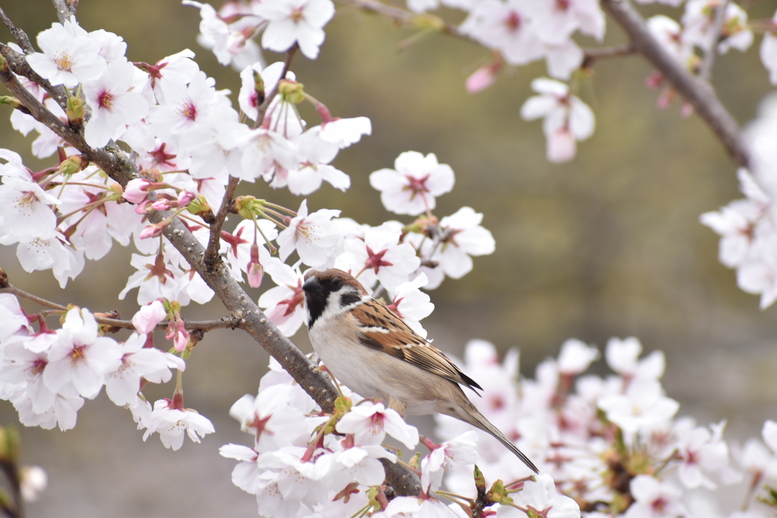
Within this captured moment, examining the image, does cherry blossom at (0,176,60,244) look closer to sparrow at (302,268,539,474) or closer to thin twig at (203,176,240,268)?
thin twig at (203,176,240,268)

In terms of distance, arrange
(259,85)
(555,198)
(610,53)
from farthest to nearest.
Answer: (555,198)
(610,53)
(259,85)

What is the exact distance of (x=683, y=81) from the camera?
136cm

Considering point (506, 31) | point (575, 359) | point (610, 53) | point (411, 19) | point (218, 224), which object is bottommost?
point (218, 224)

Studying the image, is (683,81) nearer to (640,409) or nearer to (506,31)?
(506,31)

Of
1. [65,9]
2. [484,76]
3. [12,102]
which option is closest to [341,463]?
[12,102]

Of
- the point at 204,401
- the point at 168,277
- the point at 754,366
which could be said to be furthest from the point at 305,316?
the point at 754,366

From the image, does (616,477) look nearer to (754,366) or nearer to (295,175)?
(295,175)

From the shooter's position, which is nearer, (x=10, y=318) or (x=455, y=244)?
(x=10, y=318)

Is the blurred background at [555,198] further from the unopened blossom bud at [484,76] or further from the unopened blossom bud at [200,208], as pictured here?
the unopened blossom bud at [200,208]

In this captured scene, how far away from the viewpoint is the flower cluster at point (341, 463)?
0.74 m

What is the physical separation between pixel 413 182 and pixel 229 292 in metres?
0.42

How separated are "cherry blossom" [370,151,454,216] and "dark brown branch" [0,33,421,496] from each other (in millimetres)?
361

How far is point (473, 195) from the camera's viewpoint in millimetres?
4426

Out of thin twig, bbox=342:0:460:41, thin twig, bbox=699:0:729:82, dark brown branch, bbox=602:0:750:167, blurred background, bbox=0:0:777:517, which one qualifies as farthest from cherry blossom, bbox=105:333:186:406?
blurred background, bbox=0:0:777:517
